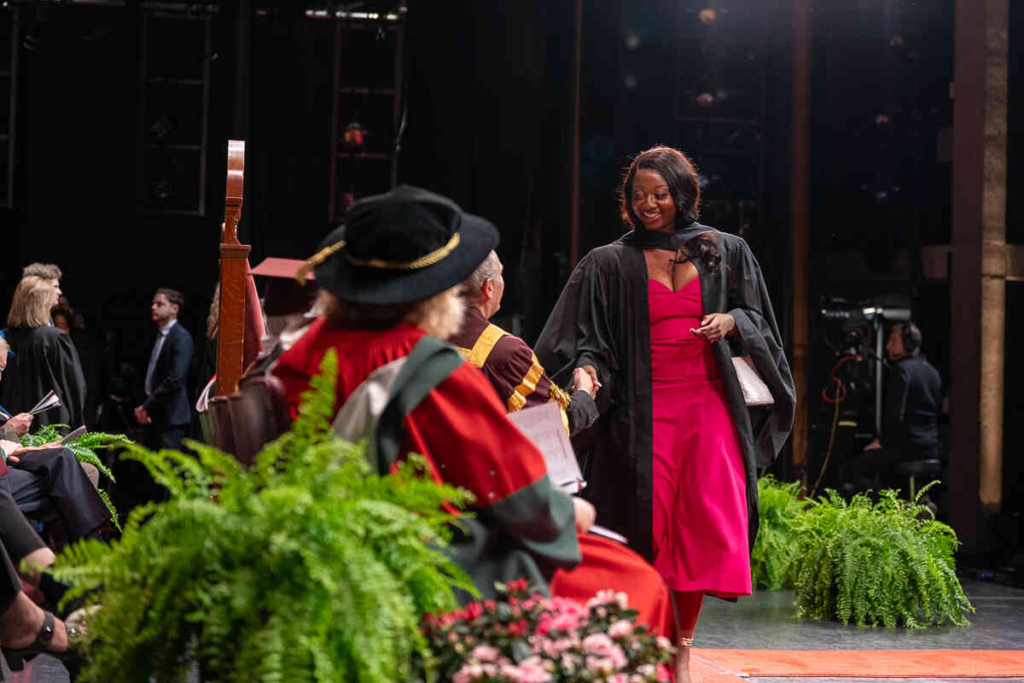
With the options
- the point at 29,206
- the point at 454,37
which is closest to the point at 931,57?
the point at 454,37

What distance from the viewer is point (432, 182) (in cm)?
1103

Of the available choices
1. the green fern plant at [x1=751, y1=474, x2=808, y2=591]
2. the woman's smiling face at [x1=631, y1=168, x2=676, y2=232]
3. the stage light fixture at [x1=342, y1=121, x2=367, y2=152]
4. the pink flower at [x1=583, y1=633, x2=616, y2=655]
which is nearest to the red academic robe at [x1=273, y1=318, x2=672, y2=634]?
the pink flower at [x1=583, y1=633, x2=616, y2=655]

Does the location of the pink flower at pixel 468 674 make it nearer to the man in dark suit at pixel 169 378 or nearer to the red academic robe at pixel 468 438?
the red academic robe at pixel 468 438

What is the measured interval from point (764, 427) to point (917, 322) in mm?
5995

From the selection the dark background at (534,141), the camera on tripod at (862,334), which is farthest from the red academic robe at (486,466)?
the camera on tripod at (862,334)

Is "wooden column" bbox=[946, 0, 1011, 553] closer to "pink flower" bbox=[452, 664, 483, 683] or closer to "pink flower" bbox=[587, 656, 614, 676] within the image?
"pink flower" bbox=[587, 656, 614, 676]

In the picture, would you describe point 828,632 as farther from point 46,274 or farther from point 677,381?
point 46,274

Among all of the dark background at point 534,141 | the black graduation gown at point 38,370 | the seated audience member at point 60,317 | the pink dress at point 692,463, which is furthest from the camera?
the seated audience member at point 60,317

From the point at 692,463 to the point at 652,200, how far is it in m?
0.81

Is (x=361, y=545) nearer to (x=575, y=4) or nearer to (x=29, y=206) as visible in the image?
(x=575, y=4)

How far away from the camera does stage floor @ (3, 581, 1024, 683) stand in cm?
486

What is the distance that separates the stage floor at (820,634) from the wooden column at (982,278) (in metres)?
1.27

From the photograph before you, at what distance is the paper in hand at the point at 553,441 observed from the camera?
260 centimetres

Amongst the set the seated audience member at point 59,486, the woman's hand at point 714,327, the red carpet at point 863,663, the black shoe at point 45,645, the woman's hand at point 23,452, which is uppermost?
the woman's hand at point 714,327
